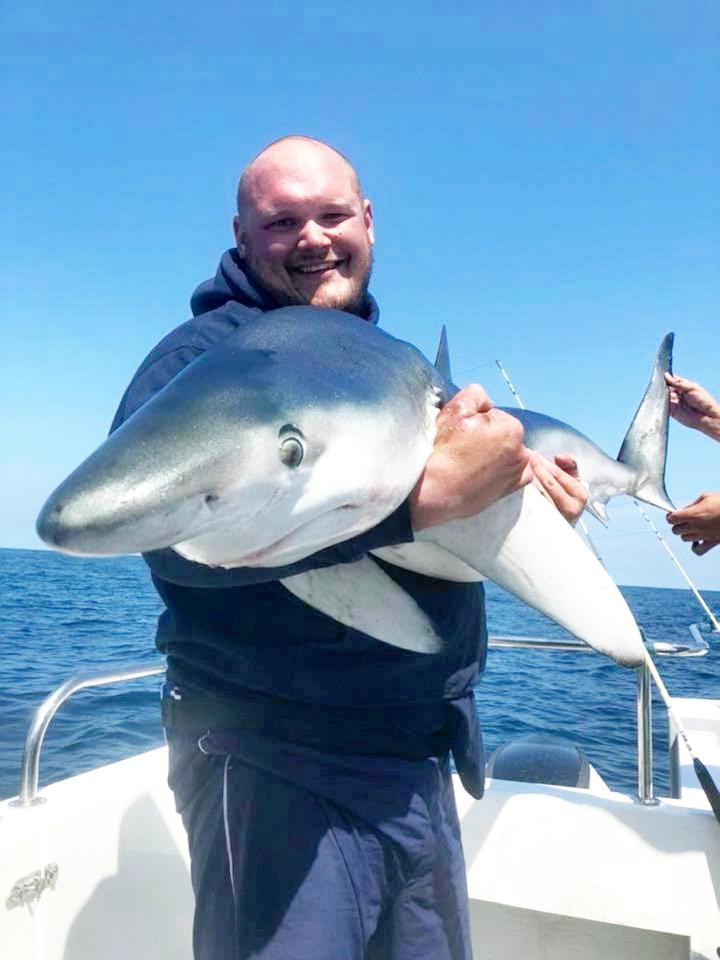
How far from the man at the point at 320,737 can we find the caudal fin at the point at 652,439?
108 inches

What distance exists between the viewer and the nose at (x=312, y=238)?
216 cm

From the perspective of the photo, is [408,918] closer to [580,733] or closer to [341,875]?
[341,875]

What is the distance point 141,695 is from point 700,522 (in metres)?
9.10

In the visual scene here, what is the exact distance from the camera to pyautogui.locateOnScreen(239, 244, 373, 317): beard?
218 cm

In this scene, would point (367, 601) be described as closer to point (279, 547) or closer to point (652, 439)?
point (279, 547)

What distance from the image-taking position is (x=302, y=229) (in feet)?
7.16

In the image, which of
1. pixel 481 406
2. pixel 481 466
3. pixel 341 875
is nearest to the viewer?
pixel 481 466

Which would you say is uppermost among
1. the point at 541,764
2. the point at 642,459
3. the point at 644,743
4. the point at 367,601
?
the point at 642,459

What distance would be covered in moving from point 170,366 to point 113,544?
0.75 metres

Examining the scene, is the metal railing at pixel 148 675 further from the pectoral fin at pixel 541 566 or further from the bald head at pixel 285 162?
the bald head at pixel 285 162

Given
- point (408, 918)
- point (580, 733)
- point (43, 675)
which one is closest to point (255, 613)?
point (408, 918)

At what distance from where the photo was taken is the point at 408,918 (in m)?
1.99

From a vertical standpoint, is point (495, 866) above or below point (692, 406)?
below

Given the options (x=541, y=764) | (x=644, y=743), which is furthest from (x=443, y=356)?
(x=541, y=764)
